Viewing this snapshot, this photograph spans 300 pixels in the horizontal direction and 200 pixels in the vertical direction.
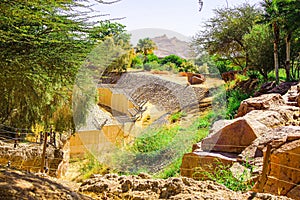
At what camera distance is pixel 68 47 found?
4184 millimetres

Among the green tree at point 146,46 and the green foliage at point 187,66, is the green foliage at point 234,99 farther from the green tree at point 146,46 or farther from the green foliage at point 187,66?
the green tree at point 146,46

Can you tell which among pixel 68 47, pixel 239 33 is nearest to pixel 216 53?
pixel 239 33

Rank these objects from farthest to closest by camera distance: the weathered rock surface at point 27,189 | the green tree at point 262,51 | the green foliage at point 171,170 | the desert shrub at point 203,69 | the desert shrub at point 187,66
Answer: the green tree at point 262,51 < the desert shrub at point 203,69 < the desert shrub at point 187,66 < the green foliage at point 171,170 < the weathered rock surface at point 27,189

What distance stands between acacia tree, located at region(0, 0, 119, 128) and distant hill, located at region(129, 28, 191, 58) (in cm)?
188

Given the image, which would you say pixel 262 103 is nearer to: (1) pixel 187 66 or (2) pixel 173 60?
(1) pixel 187 66

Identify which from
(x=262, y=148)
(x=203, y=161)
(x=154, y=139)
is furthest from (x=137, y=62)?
(x=262, y=148)

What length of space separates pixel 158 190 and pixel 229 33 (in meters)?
17.7

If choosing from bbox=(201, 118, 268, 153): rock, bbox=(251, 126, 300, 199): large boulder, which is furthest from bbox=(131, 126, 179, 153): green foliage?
bbox=(251, 126, 300, 199): large boulder

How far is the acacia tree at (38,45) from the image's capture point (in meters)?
3.12

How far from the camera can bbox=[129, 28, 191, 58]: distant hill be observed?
670cm

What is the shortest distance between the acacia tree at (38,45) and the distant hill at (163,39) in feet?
6.16

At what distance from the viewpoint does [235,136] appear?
21.0 feet

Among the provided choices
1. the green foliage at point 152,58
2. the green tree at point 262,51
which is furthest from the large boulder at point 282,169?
the green tree at point 262,51

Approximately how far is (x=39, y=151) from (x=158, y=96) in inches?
115
